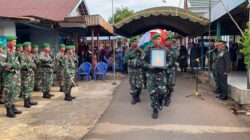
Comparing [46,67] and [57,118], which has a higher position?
[46,67]

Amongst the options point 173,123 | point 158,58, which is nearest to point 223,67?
point 158,58

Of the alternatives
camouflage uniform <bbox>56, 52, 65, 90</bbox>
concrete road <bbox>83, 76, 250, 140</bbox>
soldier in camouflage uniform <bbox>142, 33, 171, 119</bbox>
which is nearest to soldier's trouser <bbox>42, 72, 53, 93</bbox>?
camouflage uniform <bbox>56, 52, 65, 90</bbox>

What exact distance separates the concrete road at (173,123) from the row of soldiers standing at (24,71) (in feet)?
5.98

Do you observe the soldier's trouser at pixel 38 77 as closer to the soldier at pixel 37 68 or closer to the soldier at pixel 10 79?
the soldier at pixel 37 68

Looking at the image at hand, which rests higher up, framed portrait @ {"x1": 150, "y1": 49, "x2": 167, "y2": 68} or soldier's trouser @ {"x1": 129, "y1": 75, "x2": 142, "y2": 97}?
framed portrait @ {"x1": 150, "y1": 49, "x2": 167, "y2": 68}

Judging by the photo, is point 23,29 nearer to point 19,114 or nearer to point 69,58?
point 69,58

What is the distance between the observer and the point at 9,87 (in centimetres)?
827

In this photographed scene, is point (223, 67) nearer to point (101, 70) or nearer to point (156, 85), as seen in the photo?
point (156, 85)

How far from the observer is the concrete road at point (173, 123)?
6.71 m

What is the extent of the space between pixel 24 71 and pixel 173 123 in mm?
4245

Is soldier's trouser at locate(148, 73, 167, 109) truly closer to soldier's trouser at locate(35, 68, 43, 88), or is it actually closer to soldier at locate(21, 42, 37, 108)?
soldier at locate(21, 42, 37, 108)

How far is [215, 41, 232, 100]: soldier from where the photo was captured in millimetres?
10461

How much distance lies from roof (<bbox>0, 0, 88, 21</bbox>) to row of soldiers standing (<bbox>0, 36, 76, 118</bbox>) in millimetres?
7465

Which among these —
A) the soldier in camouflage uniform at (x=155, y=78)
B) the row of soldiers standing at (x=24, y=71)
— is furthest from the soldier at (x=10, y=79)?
the soldier in camouflage uniform at (x=155, y=78)
